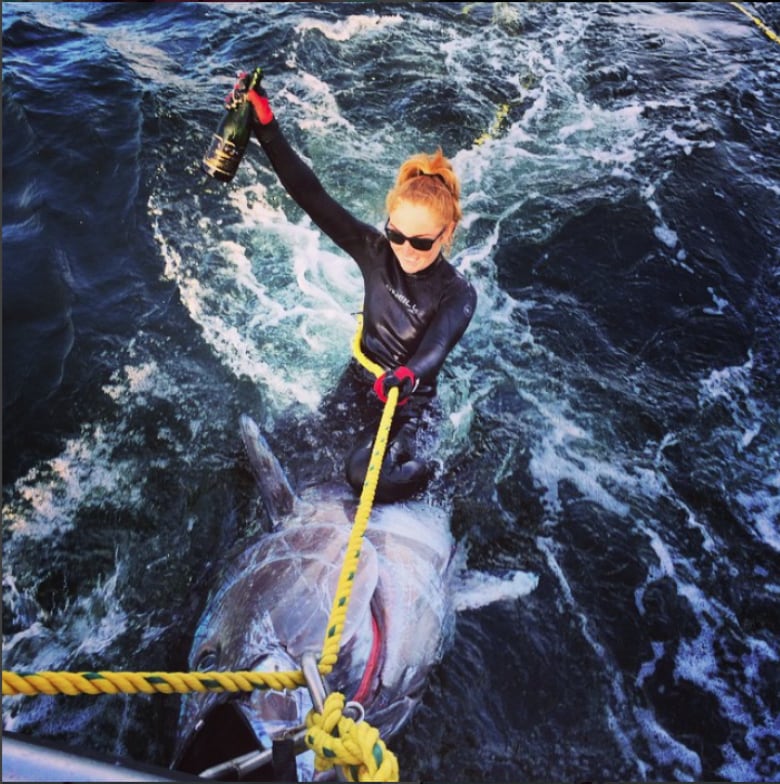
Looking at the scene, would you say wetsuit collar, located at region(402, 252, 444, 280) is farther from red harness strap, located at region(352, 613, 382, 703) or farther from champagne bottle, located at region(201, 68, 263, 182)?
red harness strap, located at region(352, 613, 382, 703)

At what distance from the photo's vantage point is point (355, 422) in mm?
3971

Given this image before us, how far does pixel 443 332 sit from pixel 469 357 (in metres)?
1.55

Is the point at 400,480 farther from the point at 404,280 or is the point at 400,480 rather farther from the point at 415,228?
the point at 415,228

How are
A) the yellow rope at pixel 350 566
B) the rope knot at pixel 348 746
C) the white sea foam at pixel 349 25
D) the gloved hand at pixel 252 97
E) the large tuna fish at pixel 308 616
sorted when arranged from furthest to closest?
the white sea foam at pixel 349 25
the gloved hand at pixel 252 97
the large tuna fish at pixel 308 616
the yellow rope at pixel 350 566
the rope knot at pixel 348 746

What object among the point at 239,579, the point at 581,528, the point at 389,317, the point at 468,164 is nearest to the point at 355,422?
the point at 389,317

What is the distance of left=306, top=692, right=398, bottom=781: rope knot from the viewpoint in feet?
5.34

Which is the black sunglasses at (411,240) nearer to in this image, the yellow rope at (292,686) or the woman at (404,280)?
the woman at (404,280)

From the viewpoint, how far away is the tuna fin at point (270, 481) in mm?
3307

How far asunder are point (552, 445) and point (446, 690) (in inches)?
73.5

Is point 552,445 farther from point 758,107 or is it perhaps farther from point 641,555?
point 758,107

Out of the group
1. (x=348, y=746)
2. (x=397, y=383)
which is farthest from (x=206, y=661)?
(x=397, y=383)

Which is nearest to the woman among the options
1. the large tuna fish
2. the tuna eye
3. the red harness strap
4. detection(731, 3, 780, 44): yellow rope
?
the large tuna fish

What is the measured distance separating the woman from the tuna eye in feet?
3.68

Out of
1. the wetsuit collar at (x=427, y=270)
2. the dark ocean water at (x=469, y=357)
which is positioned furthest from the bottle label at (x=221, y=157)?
the dark ocean water at (x=469, y=357)
